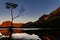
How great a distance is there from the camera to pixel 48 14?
1.43m

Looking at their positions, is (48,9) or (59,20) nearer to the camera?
(59,20)

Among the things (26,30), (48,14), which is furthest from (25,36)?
(48,14)

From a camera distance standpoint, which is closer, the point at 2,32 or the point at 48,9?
the point at 2,32

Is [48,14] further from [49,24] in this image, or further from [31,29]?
[31,29]

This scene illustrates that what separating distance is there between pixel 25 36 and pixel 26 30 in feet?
0.19

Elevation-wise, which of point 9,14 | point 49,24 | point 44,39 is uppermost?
point 9,14

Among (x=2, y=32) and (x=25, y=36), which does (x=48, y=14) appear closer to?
(x=25, y=36)

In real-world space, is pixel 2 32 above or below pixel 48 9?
below

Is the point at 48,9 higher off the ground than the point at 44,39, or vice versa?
the point at 48,9

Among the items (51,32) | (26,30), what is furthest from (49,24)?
(26,30)

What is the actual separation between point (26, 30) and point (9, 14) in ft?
0.72

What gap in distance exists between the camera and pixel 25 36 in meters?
1.38

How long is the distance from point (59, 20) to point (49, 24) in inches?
4.0

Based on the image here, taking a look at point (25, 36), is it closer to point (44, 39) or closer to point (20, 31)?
point (20, 31)
